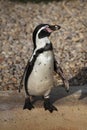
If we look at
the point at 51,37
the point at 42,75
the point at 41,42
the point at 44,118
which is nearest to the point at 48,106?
the point at 44,118

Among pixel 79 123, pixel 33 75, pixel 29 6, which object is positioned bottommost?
pixel 29 6

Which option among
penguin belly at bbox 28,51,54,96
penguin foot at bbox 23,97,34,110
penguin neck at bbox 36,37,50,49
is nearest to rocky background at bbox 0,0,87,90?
penguin foot at bbox 23,97,34,110

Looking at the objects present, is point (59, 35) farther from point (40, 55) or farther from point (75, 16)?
point (40, 55)

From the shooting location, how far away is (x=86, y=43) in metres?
6.12

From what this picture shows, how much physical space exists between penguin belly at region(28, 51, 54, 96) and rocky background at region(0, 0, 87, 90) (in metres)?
1.12

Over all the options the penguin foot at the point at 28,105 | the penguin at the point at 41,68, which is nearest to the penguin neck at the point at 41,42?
the penguin at the point at 41,68

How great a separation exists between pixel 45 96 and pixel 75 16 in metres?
3.16

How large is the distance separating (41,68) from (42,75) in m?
0.07

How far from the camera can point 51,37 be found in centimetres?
639

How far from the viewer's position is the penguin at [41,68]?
373cm

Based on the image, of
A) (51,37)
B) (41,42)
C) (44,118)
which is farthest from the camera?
(51,37)

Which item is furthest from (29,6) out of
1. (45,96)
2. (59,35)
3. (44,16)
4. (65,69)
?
(45,96)

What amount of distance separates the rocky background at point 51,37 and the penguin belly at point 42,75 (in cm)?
112

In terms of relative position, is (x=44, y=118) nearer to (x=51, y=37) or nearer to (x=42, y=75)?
(x=42, y=75)
